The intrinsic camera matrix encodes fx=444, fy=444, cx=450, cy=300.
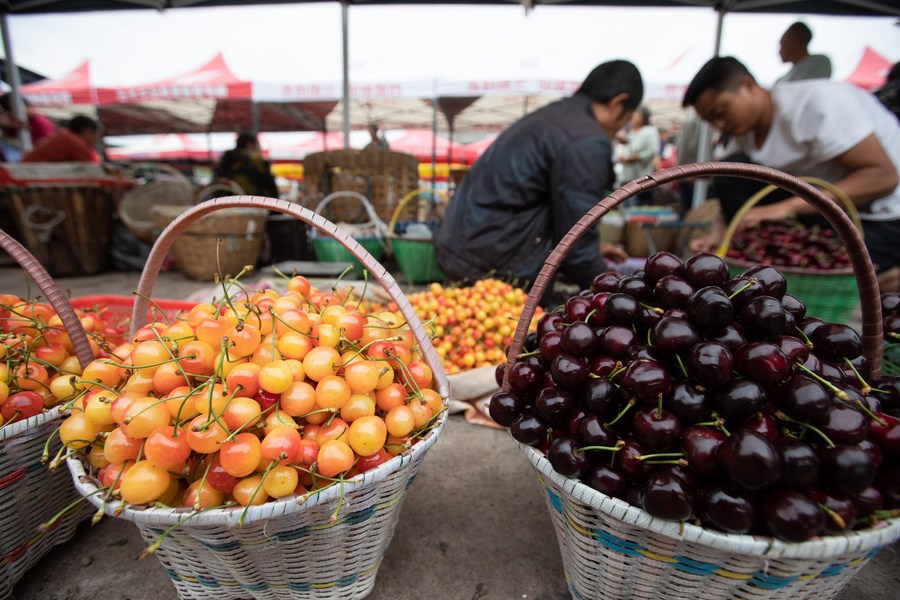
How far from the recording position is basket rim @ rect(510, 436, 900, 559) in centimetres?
73

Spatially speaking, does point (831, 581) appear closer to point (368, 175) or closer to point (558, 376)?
point (558, 376)

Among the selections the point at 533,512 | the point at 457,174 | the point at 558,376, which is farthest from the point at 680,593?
the point at 457,174

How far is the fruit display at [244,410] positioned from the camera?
0.84 metres

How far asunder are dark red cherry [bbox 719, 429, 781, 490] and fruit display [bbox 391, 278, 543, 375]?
1506mm

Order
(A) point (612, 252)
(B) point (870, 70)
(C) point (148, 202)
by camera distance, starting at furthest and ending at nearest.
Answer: (B) point (870, 70), (C) point (148, 202), (A) point (612, 252)

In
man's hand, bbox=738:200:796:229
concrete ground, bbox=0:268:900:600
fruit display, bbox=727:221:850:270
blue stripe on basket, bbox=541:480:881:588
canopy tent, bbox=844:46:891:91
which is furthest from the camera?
canopy tent, bbox=844:46:891:91

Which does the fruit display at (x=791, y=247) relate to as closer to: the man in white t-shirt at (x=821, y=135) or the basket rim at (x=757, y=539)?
the man in white t-shirt at (x=821, y=135)

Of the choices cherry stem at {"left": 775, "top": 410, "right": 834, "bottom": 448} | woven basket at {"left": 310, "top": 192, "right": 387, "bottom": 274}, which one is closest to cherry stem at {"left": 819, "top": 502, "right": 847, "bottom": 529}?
cherry stem at {"left": 775, "top": 410, "right": 834, "bottom": 448}

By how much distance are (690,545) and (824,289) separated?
2.35 metres

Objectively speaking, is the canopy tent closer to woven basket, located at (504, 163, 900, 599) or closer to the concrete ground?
woven basket, located at (504, 163, 900, 599)

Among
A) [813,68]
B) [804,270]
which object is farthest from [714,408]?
[813,68]

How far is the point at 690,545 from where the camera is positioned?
0.82m

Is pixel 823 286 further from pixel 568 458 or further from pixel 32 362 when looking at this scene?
pixel 32 362

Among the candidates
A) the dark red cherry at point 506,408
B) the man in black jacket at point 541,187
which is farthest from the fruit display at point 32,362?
the man in black jacket at point 541,187
